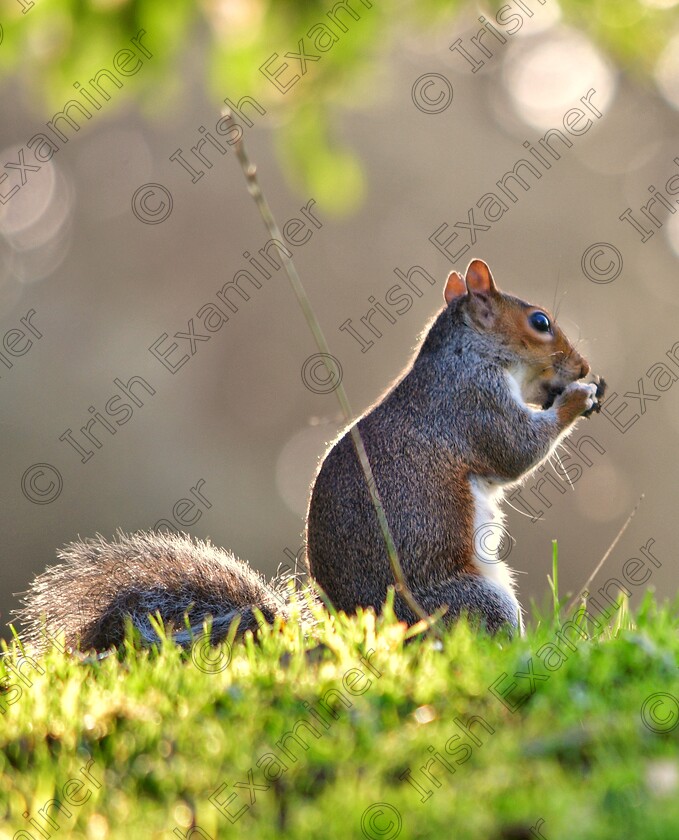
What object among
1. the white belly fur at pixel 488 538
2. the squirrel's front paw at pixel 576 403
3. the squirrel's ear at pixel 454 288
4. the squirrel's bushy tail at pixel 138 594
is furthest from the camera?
the squirrel's ear at pixel 454 288

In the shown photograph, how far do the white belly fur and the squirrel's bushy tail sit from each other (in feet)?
1.87

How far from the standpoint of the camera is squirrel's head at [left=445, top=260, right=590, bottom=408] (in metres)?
3.36

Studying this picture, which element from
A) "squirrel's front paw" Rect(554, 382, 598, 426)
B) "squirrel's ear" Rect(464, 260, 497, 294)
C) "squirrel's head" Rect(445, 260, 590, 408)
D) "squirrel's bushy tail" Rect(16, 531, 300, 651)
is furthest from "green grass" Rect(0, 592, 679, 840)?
"squirrel's ear" Rect(464, 260, 497, 294)

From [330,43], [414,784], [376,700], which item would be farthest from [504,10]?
[414,784]

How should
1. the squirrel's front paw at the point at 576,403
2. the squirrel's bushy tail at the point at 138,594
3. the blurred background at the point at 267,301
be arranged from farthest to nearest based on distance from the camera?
1. the blurred background at the point at 267,301
2. the squirrel's front paw at the point at 576,403
3. the squirrel's bushy tail at the point at 138,594

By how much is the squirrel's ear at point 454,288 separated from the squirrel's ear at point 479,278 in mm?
66

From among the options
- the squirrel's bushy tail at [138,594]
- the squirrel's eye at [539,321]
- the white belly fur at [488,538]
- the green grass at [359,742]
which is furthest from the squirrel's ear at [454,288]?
the green grass at [359,742]

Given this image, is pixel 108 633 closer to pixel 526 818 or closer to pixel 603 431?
pixel 526 818

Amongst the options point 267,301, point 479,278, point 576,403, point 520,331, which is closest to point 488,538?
point 576,403

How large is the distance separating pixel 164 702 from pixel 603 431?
9920 millimetres

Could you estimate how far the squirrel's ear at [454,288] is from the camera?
3.45m

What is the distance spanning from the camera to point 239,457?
12.9 meters

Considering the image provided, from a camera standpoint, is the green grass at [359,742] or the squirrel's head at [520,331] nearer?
the green grass at [359,742]

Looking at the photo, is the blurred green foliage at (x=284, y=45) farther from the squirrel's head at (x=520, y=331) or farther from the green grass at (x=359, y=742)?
the green grass at (x=359, y=742)
